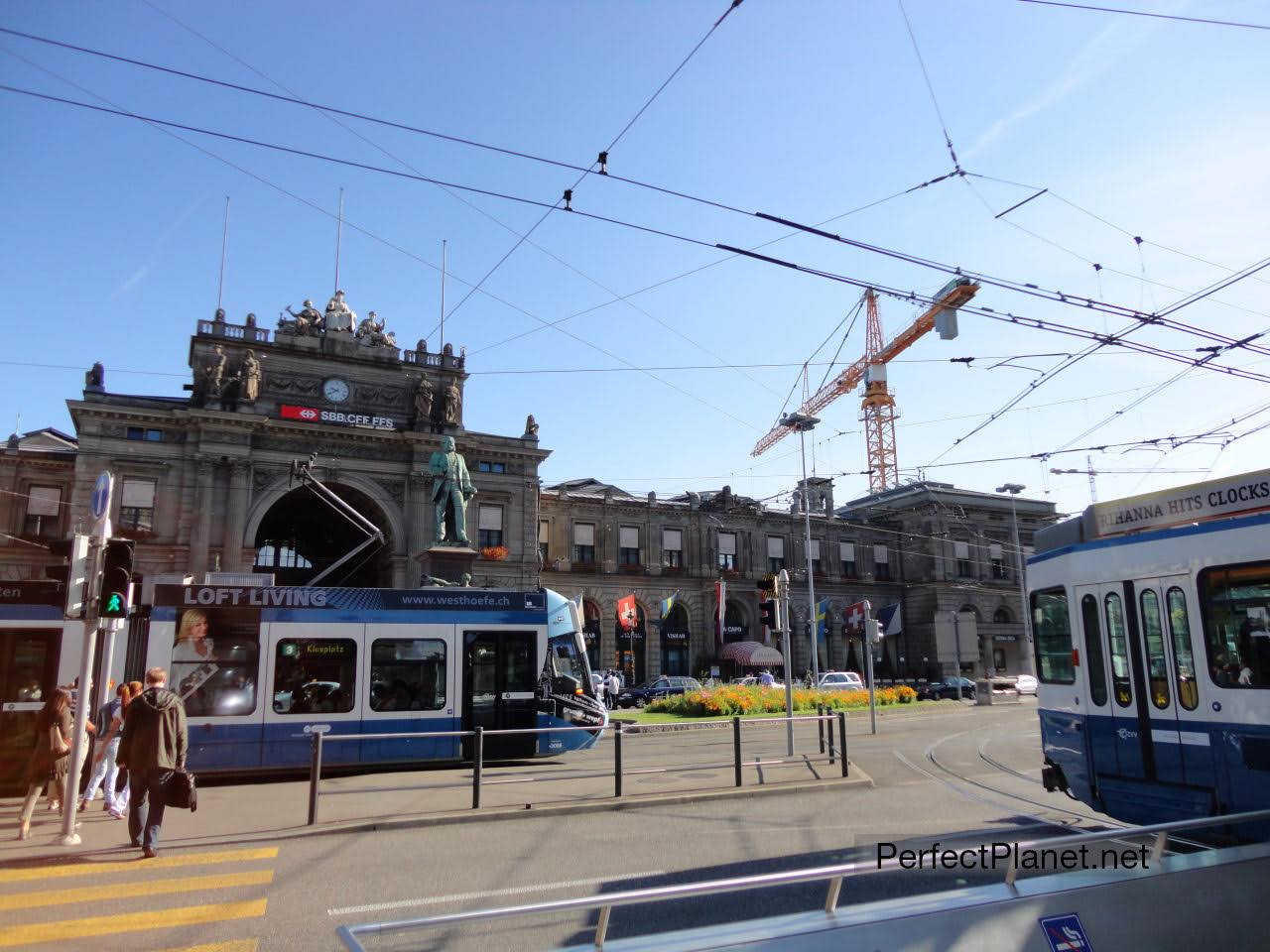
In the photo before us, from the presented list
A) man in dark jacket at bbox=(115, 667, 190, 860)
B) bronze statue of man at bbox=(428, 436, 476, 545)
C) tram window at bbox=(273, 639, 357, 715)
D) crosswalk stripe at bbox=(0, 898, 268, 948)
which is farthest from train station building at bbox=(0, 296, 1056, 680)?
crosswalk stripe at bbox=(0, 898, 268, 948)

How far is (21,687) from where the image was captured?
12453mm

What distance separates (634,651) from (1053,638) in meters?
45.8

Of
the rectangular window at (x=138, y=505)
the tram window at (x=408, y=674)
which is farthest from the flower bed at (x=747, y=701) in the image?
the rectangular window at (x=138, y=505)

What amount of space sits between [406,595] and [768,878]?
11.9 m

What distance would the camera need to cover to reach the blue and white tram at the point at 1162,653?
7.32 m

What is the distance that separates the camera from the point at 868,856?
8195 millimetres

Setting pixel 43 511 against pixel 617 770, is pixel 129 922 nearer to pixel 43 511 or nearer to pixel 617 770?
pixel 617 770

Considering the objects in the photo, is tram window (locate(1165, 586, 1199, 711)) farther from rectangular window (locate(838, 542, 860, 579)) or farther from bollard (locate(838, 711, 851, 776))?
rectangular window (locate(838, 542, 860, 579))

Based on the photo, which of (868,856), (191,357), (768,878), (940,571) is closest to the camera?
(768,878)

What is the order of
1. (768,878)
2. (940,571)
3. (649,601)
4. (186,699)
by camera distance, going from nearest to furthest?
(768,878) → (186,699) → (649,601) → (940,571)

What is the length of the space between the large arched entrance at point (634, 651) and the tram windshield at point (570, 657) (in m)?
35.4

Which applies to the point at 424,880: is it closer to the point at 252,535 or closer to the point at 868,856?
the point at 868,856

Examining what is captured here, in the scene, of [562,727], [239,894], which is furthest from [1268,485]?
[562,727]

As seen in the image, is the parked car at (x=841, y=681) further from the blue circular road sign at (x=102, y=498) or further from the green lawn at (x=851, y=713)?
the blue circular road sign at (x=102, y=498)
